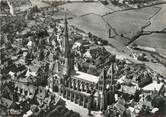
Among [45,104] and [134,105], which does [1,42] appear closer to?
[45,104]

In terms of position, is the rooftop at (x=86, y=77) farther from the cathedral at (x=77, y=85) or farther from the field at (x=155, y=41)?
the field at (x=155, y=41)

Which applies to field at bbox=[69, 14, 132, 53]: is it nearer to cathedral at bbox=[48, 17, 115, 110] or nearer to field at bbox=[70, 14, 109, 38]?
field at bbox=[70, 14, 109, 38]

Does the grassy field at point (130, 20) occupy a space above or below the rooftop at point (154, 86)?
above

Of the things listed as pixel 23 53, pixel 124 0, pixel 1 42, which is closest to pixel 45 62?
pixel 23 53

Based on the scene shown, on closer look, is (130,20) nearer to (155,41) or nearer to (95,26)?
(155,41)

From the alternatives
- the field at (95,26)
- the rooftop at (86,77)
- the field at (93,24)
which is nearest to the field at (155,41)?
the field at (95,26)

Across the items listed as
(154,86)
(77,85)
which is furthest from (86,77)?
(154,86)
